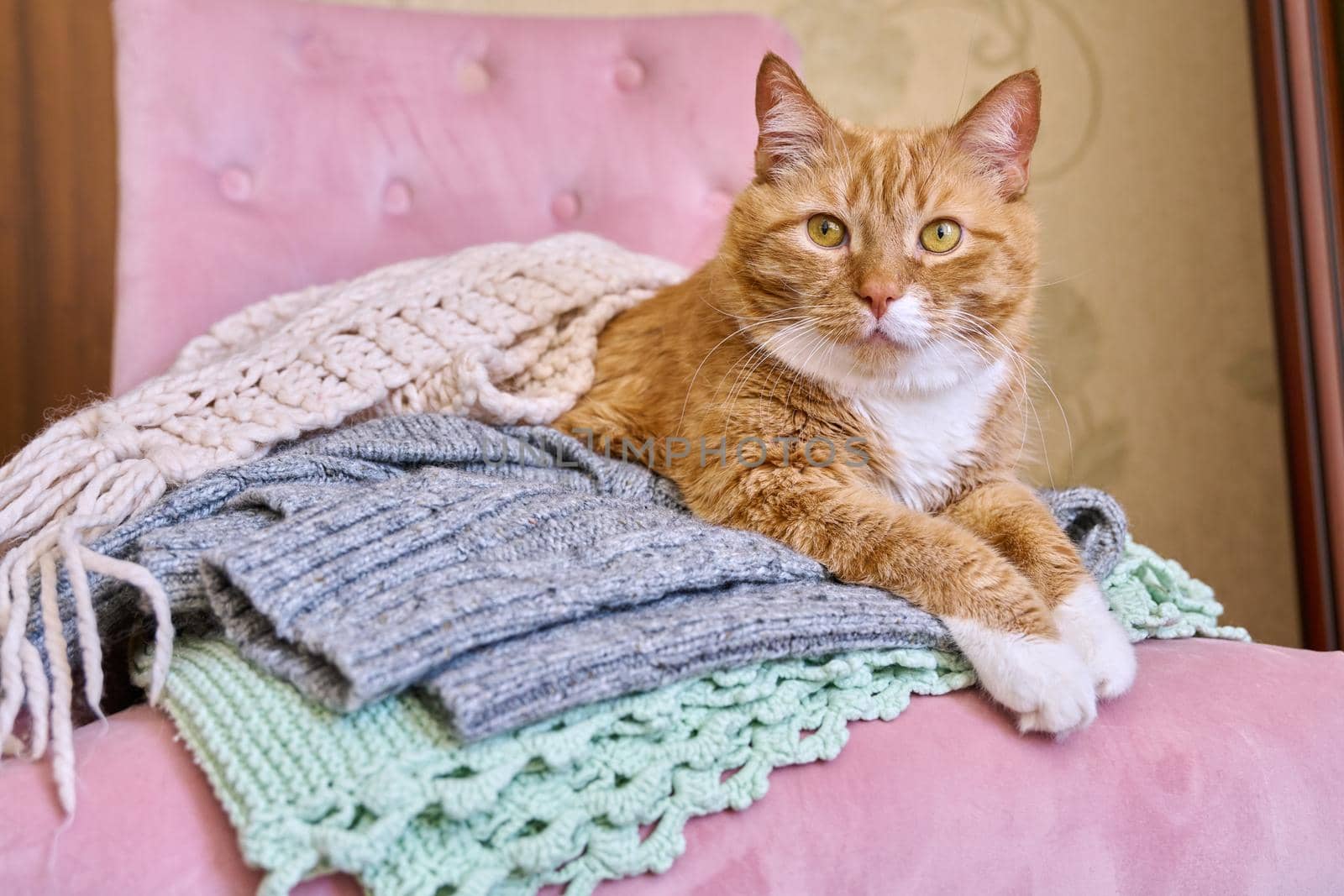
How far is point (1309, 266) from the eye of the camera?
5.09 feet

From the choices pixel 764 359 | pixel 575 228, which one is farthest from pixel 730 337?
pixel 575 228

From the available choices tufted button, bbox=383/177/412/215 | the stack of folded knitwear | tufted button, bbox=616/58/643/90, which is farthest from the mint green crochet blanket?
tufted button, bbox=616/58/643/90

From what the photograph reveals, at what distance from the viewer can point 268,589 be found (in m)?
0.58

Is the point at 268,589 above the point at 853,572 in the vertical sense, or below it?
above

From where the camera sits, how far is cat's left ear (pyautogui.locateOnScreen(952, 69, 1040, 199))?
876 millimetres

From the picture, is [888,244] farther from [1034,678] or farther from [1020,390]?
[1034,678]

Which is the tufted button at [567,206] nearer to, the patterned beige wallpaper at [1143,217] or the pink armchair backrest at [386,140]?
the pink armchair backrest at [386,140]

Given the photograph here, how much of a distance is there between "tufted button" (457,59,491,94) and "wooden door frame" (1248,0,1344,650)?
1.45 m

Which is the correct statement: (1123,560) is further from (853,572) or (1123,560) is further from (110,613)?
(110,613)

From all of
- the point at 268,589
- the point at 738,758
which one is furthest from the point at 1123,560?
the point at 268,589

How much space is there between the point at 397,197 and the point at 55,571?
2.92 feet

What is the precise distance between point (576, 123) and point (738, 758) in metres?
1.16

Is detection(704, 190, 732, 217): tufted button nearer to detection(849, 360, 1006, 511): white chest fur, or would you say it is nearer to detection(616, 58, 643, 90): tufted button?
detection(616, 58, 643, 90): tufted button

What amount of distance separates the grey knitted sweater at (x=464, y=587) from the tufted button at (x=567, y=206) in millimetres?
722
